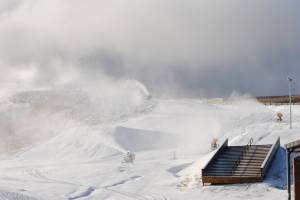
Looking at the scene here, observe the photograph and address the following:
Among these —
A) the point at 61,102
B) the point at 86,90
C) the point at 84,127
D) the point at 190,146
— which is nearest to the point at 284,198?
the point at 190,146

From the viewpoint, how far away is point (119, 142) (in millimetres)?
45219

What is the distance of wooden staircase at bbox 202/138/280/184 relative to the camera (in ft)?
88.4

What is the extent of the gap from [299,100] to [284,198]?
41.1m

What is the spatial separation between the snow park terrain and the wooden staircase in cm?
57

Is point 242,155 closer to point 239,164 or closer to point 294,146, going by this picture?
point 239,164

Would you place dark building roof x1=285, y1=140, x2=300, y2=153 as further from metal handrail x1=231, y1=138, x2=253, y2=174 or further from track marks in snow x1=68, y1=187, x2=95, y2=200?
track marks in snow x1=68, y1=187, x2=95, y2=200

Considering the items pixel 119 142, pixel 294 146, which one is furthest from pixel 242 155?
pixel 119 142

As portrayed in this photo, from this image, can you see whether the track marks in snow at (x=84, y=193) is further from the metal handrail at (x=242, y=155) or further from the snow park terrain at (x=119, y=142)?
the metal handrail at (x=242, y=155)

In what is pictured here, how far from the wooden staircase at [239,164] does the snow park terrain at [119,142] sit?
572mm

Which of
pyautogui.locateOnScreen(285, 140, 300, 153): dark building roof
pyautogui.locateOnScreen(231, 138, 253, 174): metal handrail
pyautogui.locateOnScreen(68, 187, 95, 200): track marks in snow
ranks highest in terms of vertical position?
pyautogui.locateOnScreen(231, 138, 253, 174): metal handrail

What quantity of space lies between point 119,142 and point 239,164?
1767cm

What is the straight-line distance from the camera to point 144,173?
105 ft

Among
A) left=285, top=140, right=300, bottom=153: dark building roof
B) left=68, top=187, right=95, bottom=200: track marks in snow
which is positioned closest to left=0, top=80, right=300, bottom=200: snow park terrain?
left=68, top=187, right=95, bottom=200: track marks in snow

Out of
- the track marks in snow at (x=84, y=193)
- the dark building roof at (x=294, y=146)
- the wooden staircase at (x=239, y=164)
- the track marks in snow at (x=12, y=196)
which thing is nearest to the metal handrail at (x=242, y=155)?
the wooden staircase at (x=239, y=164)
